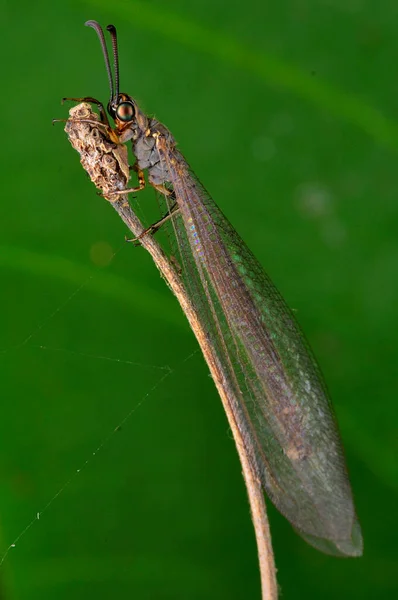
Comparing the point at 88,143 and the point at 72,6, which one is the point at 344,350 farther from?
the point at 72,6

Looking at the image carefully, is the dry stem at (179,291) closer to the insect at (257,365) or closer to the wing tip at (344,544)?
the insect at (257,365)

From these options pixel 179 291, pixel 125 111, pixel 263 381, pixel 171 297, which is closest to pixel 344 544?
pixel 263 381

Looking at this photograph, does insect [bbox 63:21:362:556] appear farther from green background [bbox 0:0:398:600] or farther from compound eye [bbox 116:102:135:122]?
green background [bbox 0:0:398:600]

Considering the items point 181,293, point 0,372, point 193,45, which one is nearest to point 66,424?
point 0,372

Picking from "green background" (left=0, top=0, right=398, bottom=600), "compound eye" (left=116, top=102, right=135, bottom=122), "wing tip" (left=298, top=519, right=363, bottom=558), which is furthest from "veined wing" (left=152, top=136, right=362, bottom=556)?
"green background" (left=0, top=0, right=398, bottom=600)

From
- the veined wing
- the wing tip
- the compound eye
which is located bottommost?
the wing tip

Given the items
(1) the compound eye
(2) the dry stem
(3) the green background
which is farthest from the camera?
(3) the green background
